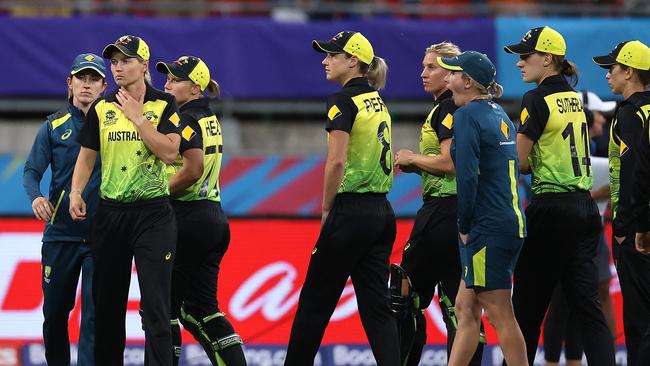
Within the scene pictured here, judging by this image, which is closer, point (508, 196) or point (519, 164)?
point (508, 196)

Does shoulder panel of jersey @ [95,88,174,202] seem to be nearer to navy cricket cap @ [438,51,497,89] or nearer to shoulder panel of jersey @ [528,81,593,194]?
navy cricket cap @ [438,51,497,89]

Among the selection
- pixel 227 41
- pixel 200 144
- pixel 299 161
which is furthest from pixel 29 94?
pixel 200 144

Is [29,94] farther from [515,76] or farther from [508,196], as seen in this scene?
[508,196]

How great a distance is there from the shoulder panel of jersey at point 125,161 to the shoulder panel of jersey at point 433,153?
1.85 metres

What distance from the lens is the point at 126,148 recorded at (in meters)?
7.73

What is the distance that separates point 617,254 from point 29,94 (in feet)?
27.6

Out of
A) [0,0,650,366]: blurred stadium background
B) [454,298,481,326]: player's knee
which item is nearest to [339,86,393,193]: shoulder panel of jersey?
[454,298,481,326]: player's knee

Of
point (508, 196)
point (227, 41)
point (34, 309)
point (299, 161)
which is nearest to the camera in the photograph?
point (508, 196)

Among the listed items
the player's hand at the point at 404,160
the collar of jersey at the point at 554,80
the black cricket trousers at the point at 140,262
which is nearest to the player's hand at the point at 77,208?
the black cricket trousers at the point at 140,262

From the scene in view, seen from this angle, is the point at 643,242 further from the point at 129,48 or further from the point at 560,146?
the point at 129,48

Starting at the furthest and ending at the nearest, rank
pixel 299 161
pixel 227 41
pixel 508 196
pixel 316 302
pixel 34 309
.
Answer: pixel 227 41, pixel 299 161, pixel 34 309, pixel 316 302, pixel 508 196

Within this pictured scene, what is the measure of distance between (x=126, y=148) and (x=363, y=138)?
1.54 m

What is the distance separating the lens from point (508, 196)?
7.64 meters

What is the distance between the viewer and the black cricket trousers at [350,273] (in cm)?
812
